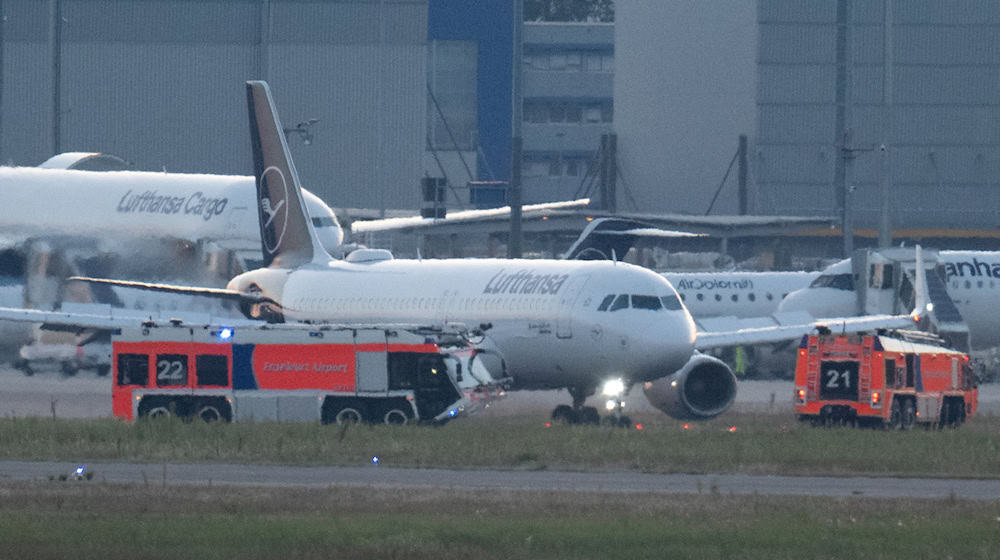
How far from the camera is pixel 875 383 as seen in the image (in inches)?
1384

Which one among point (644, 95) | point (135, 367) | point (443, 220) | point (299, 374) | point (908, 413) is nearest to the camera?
point (299, 374)

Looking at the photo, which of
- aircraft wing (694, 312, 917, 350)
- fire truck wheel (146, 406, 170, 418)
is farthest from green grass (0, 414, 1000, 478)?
aircraft wing (694, 312, 917, 350)

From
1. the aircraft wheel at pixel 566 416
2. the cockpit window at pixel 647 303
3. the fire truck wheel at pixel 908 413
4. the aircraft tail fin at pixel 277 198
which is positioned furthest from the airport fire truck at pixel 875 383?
the aircraft tail fin at pixel 277 198

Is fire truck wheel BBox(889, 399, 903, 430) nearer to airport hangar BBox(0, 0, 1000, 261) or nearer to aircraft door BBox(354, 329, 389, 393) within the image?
aircraft door BBox(354, 329, 389, 393)

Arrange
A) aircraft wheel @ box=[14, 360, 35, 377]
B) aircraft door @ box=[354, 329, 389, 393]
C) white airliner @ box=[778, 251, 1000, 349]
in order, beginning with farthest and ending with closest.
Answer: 1. white airliner @ box=[778, 251, 1000, 349]
2. aircraft wheel @ box=[14, 360, 35, 377]
3. aircraft door @ box=[354, 329, 389, 393]

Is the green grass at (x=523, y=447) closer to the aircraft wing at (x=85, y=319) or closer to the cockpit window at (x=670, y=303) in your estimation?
the cockpit window at (x=670, y=303)

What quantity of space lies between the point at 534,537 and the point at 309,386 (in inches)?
615

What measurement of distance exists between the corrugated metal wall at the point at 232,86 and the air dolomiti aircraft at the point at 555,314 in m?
46.8

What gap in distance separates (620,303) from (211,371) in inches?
339

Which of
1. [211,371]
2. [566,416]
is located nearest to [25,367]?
[211,371]

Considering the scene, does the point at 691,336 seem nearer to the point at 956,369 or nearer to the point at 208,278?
the point at 956,369

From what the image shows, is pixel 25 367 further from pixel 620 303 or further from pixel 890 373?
pixel 890 373

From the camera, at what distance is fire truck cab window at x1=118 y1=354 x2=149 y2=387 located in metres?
34.0

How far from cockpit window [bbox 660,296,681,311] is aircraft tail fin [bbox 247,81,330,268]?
39.3 feet
